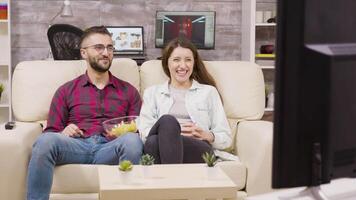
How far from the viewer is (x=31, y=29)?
211 inches

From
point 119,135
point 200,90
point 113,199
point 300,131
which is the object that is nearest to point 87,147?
point 119,135

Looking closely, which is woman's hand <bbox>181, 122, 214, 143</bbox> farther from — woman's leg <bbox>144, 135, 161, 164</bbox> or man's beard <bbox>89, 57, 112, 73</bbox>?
man's beard <bbox>89, 57, 112, 73</bbox>

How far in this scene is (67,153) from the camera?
2.77m

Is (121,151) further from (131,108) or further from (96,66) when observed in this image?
(96,66)

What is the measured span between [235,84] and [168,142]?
30.5 inches

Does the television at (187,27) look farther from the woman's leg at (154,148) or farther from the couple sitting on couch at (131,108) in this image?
the woman's leg at (154,148)

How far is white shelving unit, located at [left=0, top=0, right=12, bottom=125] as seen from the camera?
5.06 metres

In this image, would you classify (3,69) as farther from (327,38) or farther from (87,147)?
(327,38)

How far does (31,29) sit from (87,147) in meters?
2.80

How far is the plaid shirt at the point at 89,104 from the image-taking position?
3076mm

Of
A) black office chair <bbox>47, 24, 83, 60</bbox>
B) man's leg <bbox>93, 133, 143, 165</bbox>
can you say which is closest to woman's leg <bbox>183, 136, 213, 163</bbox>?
man's leg <bbox>93, 133, 143, 165</bbox>

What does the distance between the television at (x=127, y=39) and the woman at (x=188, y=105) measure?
6.76 feet

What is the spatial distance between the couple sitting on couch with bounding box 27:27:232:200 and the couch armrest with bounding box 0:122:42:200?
0.54 ft

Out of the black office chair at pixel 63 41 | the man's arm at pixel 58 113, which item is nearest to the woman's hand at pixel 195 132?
the man's arm at pixel 58 113
